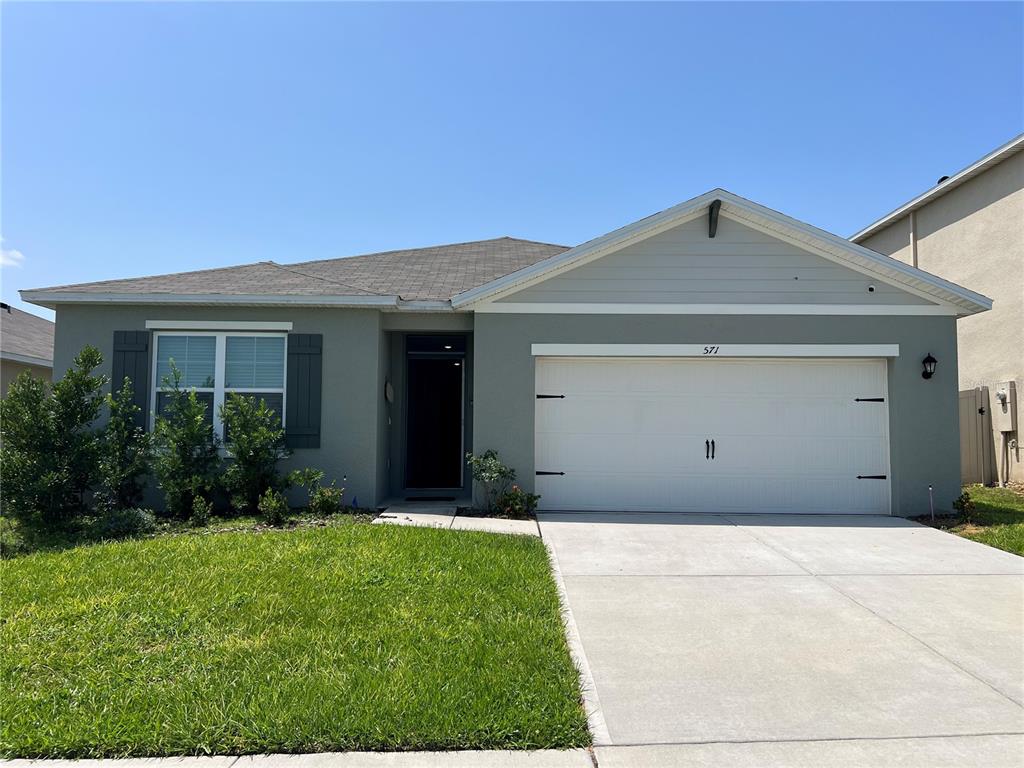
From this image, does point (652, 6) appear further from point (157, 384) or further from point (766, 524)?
point (157, 384)

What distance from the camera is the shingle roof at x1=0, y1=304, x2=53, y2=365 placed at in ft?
44.7

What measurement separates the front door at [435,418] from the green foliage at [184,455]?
3.29 meters

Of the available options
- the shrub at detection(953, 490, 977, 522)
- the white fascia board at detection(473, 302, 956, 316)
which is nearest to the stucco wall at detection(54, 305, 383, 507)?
the white fascia board at detection(473, 302, 956, 316)

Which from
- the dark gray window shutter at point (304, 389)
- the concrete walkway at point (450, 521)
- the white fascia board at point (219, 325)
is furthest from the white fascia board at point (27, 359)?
the concrete walkway at point (450, 521)

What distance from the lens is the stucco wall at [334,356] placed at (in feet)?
29.3

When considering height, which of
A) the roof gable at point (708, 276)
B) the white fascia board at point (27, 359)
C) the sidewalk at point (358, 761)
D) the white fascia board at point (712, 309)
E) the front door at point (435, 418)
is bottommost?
the sidewalk at point (358, 761)

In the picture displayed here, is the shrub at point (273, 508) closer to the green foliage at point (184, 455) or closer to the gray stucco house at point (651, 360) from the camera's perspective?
the green foliage at point (184, 455)

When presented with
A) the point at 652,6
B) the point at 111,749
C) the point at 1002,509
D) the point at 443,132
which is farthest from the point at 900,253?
→ the point at 111,749

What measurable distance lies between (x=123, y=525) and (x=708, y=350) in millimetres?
7807

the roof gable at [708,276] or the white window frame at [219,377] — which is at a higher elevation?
the roof gable at [708,276]

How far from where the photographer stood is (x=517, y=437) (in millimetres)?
9008

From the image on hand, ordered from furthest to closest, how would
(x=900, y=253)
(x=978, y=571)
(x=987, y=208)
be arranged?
(x=900, y=253) < (x=987, y=208) < (x=978, y=571)

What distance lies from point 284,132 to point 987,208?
13443 millimetres

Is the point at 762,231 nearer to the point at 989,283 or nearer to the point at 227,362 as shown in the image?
the point at 989,283
